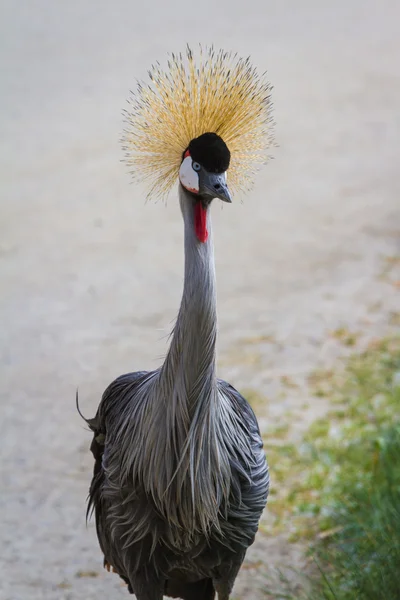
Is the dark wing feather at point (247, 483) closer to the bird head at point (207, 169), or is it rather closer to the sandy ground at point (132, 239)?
the sandy ground at point (132, 239)

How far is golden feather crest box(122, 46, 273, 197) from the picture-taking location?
206 cm

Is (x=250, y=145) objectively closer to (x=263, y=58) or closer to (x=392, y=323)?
(x=392, y=323)

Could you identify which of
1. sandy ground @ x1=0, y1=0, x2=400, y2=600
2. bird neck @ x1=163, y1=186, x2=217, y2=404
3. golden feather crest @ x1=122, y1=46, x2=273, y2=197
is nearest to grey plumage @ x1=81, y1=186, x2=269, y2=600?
bird neck @ x1=163, y1=186, x2=217, y2=404

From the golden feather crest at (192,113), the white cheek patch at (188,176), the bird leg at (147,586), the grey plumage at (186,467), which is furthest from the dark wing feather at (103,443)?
the white cheek patch at (188,176)

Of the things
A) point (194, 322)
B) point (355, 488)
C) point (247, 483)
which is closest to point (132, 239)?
point (355, 488)

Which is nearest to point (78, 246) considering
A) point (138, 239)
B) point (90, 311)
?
point (138, 239)

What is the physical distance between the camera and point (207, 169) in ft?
6.30

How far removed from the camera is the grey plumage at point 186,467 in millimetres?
2006

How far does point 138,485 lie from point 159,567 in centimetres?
22

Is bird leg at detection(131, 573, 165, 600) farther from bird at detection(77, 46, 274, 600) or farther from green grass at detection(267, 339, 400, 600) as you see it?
green grass at detection(267, 339, 400, 600)

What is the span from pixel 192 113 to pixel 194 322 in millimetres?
461

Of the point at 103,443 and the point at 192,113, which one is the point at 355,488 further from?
the point at 192,113

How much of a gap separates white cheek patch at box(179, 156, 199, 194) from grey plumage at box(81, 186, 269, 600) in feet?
0.10

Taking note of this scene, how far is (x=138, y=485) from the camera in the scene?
7.14ft
